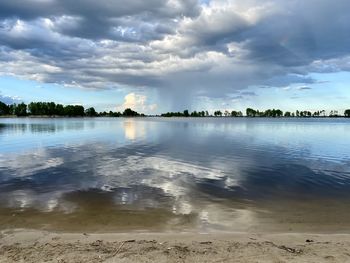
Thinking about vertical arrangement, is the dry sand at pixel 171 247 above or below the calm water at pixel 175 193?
above

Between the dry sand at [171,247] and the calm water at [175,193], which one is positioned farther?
the calm water at [175,193]

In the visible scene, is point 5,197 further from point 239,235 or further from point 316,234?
point 316,234

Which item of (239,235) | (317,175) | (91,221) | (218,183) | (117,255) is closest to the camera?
(117,255)

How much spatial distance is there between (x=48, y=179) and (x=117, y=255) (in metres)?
13.4

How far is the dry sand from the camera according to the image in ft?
26.5

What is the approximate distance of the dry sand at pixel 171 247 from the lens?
8078 millimetres

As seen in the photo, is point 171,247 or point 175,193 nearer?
point 171,247

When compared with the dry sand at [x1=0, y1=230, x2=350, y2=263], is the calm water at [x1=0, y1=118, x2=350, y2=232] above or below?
below

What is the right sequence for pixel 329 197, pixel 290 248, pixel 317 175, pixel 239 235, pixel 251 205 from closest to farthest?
pixel 290 248, pixel 239 235, pixel 251 205, pixel 329 197, pixel 317 175

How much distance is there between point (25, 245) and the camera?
9.23 metres

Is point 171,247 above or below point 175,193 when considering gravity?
above

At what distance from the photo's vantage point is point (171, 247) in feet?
29.1

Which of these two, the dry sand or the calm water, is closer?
the dry sand

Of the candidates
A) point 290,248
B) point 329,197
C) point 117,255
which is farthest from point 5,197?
point 329,197
